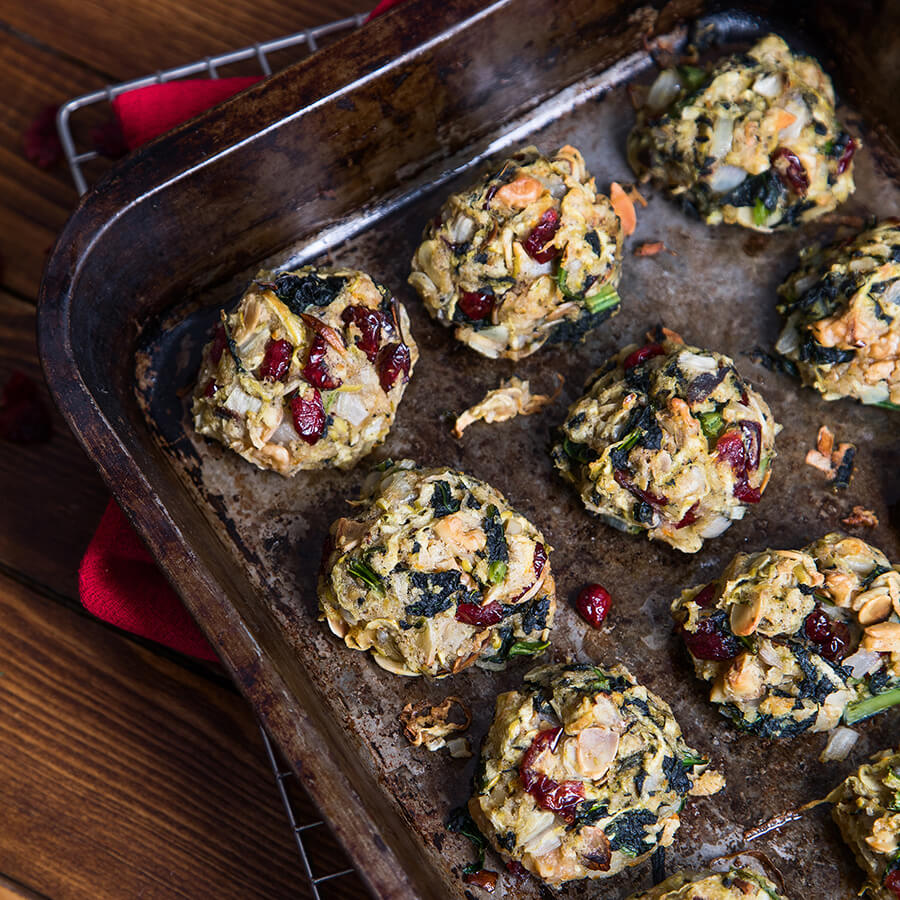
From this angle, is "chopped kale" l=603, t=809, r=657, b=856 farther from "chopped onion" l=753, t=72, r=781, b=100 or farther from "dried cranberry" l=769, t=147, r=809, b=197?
"chopped onion" l=753, t=72, r=781, b=100

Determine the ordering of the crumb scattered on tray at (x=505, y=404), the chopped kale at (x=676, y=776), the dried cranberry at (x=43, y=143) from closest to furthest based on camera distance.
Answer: the chopped kale at (x=676, y=776) < the crumb scattered on tray at (x=505, y=404) < the dried cranberry at (x=43, y=143)

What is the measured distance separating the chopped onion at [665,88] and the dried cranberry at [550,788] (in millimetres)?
2515

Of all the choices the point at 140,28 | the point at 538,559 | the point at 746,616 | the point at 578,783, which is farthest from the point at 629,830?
the point at 140,28

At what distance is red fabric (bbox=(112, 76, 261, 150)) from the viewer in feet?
12.3

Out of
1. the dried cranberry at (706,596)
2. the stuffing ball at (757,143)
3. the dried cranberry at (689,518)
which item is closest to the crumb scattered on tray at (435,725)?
the dried cranberry at (706,596)

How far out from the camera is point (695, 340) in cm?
386

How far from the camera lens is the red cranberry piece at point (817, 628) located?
11.0 ft

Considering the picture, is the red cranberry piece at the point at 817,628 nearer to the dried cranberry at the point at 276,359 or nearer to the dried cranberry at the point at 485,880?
the dried cranberry at the point at 485,880

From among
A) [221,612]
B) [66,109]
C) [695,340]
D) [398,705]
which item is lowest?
[398,705]

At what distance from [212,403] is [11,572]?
1.23 m

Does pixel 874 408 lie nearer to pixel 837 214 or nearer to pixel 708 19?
pixel 837 214

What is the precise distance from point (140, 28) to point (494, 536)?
2.78 m

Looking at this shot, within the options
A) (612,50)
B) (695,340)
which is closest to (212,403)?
(695,340)

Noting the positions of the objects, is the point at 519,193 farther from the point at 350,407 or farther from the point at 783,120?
the point at 783,120
